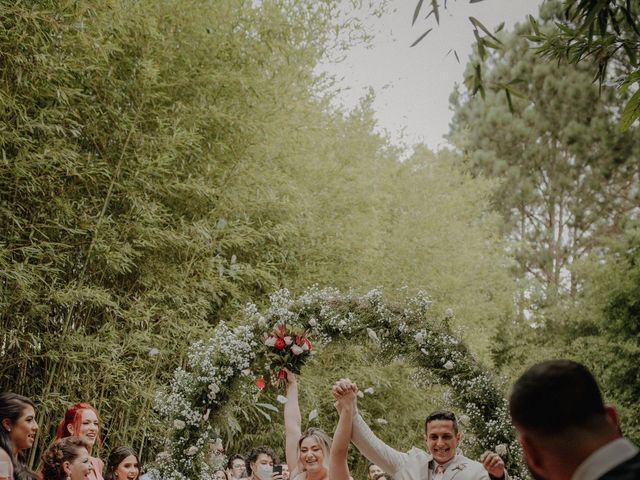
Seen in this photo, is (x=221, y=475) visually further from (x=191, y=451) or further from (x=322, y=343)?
(x=322, y=343)

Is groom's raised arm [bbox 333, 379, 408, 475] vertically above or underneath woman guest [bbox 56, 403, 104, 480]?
underneath

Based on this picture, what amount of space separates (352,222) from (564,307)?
479 inches

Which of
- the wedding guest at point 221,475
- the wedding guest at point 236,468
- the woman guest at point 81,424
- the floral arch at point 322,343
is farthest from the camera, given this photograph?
the wedding guest at point 236,468

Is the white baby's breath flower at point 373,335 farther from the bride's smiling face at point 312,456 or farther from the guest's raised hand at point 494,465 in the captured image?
the guest's raised hand at point 494,465

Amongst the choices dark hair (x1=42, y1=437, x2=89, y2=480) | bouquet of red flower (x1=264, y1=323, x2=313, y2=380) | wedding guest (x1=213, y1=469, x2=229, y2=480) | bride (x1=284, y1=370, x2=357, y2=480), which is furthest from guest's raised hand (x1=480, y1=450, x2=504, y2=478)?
wedding guest (x1=213, y1=469, x2=229, y2=480)

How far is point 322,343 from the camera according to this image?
5277 mm

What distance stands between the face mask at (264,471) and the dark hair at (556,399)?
15.4 ft

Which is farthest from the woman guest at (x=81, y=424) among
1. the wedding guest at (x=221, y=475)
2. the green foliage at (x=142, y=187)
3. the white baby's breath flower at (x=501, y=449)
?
the white baby's breath flower at (x=501, y=449)

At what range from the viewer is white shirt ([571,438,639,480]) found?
3.98 feet

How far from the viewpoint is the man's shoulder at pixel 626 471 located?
1169 millimetres

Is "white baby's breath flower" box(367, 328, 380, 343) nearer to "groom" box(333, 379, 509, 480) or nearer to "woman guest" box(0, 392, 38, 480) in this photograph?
"groom" box(333, 379, 509, 480)

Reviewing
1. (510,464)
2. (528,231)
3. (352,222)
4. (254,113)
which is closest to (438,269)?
(352,222)

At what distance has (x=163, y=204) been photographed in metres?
6.80

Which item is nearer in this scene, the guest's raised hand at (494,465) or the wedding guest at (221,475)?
the guest's raised hand at (494,465)
